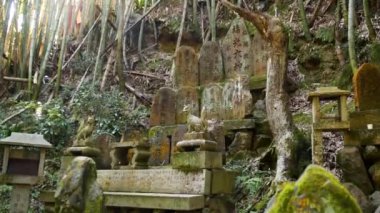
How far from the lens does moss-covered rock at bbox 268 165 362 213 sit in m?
1.99

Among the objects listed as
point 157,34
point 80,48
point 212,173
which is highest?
point 157,34

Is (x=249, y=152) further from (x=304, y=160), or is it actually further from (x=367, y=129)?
(x=367, y=129)

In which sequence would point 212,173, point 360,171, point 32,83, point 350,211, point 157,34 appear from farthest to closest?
point 157,34
point 32,83
point 212,173
point 360,171
point 350,211

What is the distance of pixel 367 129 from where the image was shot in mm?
5398

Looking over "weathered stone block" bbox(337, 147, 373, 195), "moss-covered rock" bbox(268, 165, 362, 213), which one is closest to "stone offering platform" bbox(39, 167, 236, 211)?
"weathered stone block" bbox(337, 147, 373, 195)

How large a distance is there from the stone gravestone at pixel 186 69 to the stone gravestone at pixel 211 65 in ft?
0.48

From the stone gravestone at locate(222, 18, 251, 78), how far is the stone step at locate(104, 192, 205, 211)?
4414mm

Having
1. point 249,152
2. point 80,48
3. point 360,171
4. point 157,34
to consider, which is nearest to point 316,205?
point 360,171

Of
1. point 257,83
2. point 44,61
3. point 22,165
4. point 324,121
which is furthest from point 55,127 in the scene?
point 324,121

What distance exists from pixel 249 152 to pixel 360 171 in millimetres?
2752

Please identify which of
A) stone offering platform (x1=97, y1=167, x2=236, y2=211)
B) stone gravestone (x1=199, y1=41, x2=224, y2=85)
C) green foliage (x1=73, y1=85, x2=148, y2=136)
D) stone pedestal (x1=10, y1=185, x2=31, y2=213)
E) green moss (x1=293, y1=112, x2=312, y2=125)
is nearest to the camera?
stone offering platform (x1=97, y1=167, x2=236, y2=211)

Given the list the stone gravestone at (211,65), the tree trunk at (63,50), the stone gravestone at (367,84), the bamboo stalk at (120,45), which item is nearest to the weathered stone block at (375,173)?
the stone gravestone at (367,84)

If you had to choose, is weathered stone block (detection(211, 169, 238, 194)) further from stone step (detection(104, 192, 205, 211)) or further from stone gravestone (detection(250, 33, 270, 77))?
stone gravestone (detection(250, 33, 270, 77))

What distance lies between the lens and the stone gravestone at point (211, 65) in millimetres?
9555
